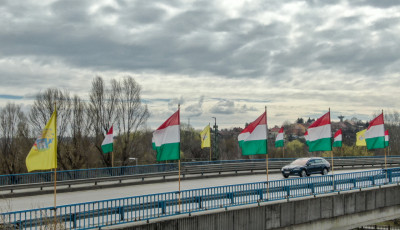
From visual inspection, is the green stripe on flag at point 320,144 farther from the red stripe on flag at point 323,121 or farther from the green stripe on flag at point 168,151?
→ the green stripe on flag at point 168,151

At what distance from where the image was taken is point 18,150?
5131 centimetres

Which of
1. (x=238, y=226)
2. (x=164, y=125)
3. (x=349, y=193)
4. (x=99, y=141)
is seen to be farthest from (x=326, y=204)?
(x=99, y=141)

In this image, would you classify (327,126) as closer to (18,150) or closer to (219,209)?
(219,209)

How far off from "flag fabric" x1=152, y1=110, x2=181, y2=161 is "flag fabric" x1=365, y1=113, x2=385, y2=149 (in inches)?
568

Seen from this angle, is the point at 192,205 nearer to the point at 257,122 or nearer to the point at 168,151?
the point at 168,151

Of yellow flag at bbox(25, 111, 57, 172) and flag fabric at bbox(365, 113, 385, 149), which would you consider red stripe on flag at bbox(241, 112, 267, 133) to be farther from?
flag fabric at bbox(365, 113, 385, 149)

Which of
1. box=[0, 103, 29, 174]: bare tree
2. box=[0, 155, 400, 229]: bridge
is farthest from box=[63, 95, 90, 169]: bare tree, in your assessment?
box=[0, 155, 400, 229]: bridge

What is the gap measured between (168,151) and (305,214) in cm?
697

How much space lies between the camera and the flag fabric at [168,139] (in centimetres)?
1516

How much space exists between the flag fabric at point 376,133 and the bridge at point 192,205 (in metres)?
2.12

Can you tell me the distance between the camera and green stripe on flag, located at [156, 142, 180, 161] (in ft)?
49.7

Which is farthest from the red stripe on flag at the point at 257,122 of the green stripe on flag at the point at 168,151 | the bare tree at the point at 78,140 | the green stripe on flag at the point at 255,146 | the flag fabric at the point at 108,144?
the bare tree at the point at 78,140

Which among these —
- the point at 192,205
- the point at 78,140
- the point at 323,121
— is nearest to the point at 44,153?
the point at 192,205

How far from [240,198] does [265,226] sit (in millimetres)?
1473
